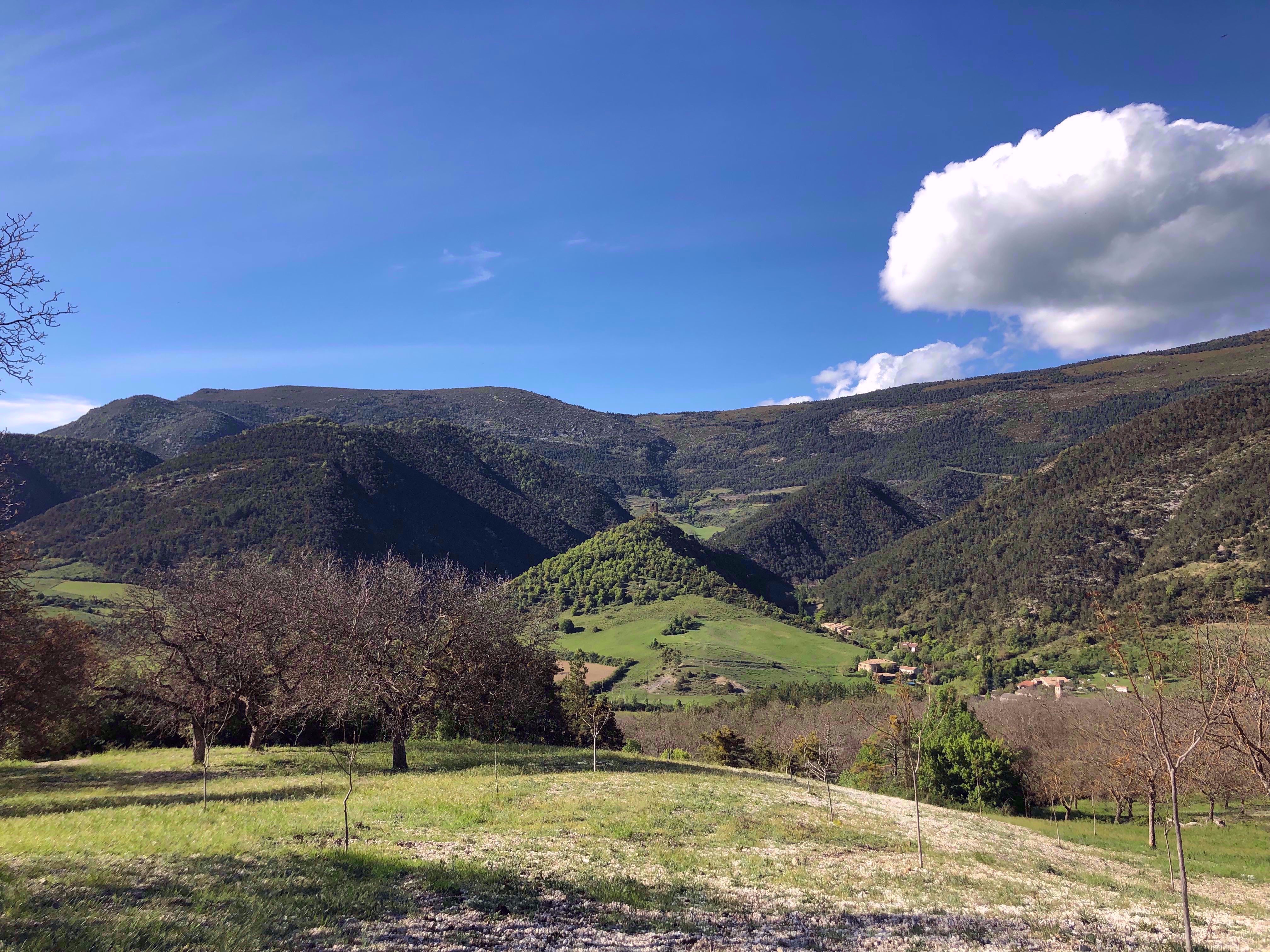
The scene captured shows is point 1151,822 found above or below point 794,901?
below

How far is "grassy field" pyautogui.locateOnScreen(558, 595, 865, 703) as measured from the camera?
139 metres

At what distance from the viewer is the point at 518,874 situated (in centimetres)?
1312

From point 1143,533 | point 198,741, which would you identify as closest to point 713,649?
point 1143,533

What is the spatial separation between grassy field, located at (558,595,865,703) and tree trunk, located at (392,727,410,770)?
327 ft

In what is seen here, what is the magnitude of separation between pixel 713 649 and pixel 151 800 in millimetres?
149079

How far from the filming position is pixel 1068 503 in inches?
7151

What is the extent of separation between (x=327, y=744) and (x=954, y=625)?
178687 millimetres

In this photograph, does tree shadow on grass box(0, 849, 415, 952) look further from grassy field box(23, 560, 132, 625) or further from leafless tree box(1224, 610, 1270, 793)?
grassy field box(23, 560, 132, 625)

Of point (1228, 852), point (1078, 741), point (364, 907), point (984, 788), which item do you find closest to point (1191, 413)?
point (1078, 741)

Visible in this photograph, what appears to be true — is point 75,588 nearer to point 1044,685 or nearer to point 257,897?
point 257,897

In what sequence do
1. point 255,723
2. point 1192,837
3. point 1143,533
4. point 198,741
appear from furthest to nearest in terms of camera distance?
point 1143,533
point 1192,837
point 255,723
point 198,741

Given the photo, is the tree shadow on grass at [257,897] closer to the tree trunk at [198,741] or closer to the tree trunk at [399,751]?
the tree trunk at [399,751]

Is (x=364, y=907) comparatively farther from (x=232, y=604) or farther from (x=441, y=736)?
(x=441, y=736)

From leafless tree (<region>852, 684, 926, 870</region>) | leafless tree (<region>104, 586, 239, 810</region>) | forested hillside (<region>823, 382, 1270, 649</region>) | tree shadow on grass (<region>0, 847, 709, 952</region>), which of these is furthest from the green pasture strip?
forested hillside (<region>823, 382, 1270, 649</region>)
